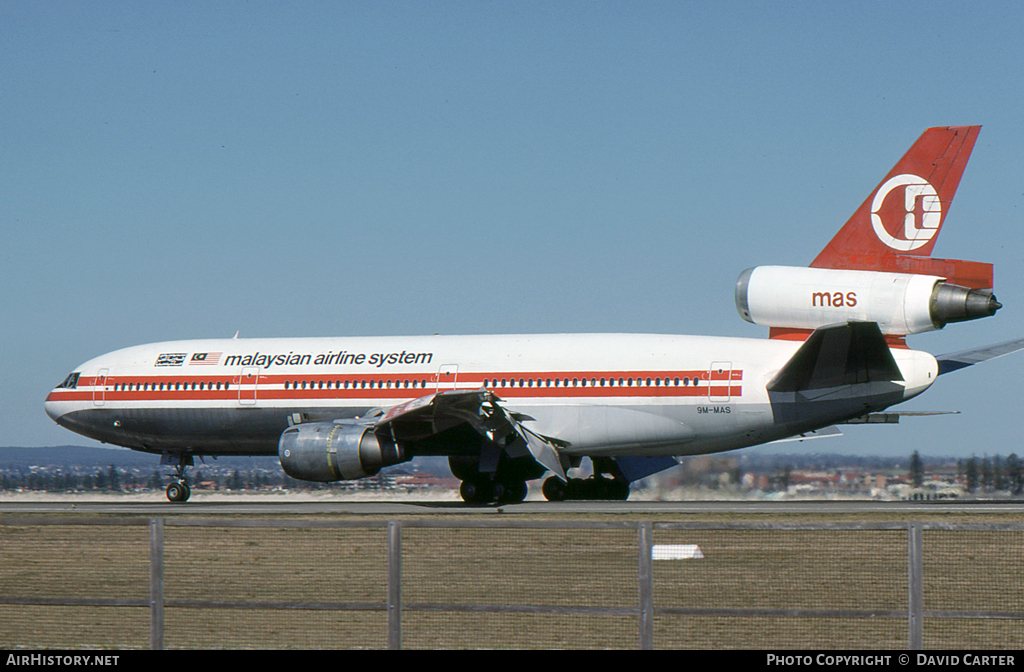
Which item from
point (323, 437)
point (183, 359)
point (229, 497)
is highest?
point (183, 359)

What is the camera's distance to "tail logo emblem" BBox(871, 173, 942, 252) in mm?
26812

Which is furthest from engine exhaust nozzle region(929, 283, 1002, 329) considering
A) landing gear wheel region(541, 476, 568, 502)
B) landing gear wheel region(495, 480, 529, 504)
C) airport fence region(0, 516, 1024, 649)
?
airport fence region(0, 516, 1024, 649)

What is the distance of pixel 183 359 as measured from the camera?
3297 cm

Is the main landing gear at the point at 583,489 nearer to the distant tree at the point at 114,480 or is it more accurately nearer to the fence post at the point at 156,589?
the distant tree at the point at 114,480

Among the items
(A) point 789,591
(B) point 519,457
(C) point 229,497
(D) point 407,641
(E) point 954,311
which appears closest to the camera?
(D) point 407,641

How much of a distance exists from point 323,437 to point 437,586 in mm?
16143

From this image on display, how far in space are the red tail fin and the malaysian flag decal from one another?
17811 millimetres

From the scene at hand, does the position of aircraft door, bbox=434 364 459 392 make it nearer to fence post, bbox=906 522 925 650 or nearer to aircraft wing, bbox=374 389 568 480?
aircraft wing, bbox=374 389 568 480

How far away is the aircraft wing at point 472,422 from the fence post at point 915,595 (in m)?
17.2

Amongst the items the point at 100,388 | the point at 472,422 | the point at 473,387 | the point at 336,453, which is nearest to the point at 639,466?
the point at 473,387

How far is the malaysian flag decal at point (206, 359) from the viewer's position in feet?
107

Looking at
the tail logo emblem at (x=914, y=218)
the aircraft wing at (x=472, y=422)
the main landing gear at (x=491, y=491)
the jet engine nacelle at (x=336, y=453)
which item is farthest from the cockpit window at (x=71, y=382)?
the tail logo emblem at (x=914, y=218)
